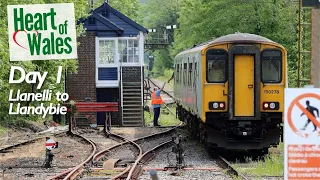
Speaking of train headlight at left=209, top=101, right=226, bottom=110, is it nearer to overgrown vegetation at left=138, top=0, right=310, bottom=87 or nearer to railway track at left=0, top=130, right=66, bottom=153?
railway track at left=0, top=130, right=66, bottom=153

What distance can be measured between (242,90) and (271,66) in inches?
36.5

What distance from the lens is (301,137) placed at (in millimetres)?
5980

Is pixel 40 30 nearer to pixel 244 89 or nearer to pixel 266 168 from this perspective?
pixel 244 89

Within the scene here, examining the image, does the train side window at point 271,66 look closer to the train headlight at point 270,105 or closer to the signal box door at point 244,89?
the signal box door at point 244,89

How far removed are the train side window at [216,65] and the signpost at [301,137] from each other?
8346 millimetres

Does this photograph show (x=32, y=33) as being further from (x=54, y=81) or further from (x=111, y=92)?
(x=111, y=92)

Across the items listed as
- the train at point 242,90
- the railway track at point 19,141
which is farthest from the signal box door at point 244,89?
the railway track at point 19,141

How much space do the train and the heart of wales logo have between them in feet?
19.2

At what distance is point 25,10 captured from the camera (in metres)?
18.4

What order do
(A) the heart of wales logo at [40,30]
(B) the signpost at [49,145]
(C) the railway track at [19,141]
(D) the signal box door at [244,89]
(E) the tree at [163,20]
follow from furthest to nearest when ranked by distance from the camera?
(E) the tree at [163,20] < (A) the heart of wales logo at [40,30] < (C) the railway track at [19,141] < (D) the signal box door at [244,89] < (B) the signpost at [49,145]

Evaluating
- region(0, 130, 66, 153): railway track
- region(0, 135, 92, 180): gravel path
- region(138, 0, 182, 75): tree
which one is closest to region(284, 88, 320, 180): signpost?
region(0, 135, 92, 180): gravel path

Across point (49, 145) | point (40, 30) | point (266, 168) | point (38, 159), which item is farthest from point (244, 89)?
point (40, 30)

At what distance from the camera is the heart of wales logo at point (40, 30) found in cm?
1816

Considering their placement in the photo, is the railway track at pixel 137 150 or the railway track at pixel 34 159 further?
the railway track at pixel 34 159
